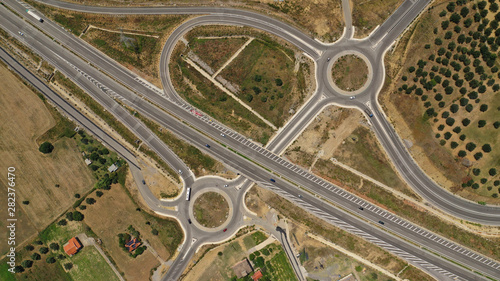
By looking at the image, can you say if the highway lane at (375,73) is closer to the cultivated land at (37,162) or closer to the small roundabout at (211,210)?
the small roundabout at (211,210)

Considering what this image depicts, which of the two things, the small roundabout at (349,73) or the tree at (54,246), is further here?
the small roundabout at (349,73)

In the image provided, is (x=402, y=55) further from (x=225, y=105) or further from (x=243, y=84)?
(x=225, y=105)

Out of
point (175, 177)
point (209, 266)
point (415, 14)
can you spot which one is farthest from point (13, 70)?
point (415, 14)

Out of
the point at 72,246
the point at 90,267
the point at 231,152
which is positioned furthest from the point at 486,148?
the point at 72,246

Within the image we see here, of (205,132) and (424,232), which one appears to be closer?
(424,232)


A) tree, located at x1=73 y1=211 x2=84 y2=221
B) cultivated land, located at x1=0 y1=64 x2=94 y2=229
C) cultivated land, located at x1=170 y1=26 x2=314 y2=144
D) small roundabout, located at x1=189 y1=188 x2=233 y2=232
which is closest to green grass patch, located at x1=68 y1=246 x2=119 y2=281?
tree, located at x1=73 y1=211 x2=84 y2=221

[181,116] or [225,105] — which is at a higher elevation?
[181,116]

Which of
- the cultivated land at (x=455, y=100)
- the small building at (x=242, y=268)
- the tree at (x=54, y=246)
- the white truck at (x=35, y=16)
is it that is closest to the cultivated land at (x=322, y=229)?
the small building at (x=242, y=268)

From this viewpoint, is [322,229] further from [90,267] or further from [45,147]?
[45,147]
